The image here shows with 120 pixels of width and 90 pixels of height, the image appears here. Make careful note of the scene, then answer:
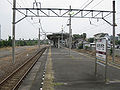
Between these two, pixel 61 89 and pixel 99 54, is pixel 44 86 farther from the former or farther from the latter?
pixel 99 54

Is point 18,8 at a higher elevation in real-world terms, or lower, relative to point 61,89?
higher

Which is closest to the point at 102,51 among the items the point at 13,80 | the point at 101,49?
the point at 101,49

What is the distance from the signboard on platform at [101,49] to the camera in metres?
7.23

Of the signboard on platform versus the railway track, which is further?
the signboard on platform

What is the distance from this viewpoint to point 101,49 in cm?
766

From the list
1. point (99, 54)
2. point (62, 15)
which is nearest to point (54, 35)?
point (62, 15)

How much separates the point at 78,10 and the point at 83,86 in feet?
34.7

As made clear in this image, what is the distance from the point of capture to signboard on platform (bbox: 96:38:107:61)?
723 centimetres

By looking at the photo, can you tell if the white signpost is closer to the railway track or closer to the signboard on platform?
the signboard on platform

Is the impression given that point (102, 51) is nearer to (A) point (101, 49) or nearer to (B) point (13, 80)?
(A) point (101, 49)

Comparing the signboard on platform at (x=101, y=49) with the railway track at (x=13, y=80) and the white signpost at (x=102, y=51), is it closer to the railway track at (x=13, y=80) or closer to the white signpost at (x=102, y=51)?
the white signpost at (x=102, y=51)

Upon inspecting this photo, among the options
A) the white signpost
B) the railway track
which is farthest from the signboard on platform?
the railway track

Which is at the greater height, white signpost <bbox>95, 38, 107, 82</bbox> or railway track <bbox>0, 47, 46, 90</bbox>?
white signpost <bbox>95, 38, 107, 82</bbox>

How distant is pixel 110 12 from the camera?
15125mm
